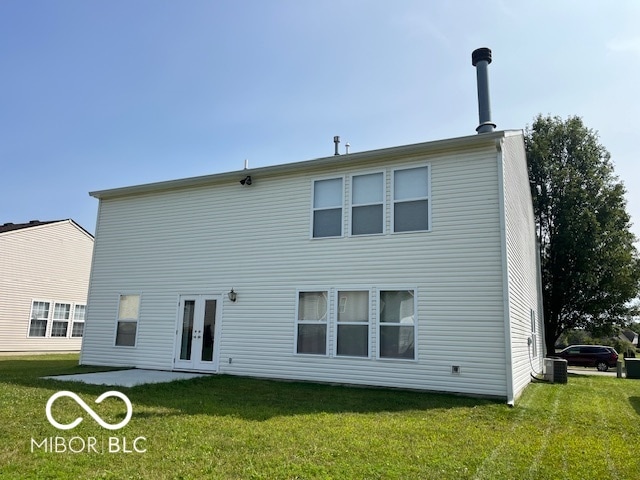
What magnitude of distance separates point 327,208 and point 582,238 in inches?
739

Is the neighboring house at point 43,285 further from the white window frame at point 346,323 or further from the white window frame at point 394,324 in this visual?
the white window frame at point 394,324

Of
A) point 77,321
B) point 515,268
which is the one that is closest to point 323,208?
point 515,268

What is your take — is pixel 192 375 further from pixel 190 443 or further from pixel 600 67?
pixel 600 67

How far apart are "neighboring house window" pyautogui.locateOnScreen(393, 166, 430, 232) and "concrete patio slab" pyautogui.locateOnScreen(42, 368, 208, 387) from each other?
6.07 m

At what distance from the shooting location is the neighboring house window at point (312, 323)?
387 inches

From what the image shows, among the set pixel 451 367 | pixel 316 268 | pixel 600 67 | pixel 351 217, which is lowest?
pixel 451 367

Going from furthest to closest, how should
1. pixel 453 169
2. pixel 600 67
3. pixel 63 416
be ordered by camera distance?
1. pixel 600 67
2. pixel 453 169
3. pixel 63 416

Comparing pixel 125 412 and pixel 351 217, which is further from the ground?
pixel 351 217

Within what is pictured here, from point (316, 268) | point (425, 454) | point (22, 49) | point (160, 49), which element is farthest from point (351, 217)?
point (22, 49)

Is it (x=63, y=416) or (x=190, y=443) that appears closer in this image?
(x=190, y=443)

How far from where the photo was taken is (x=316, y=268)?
10.1m

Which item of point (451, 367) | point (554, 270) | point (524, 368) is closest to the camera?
point (451, 367)

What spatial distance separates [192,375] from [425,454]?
729cm

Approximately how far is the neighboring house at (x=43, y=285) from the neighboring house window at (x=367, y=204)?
52.0 feet
